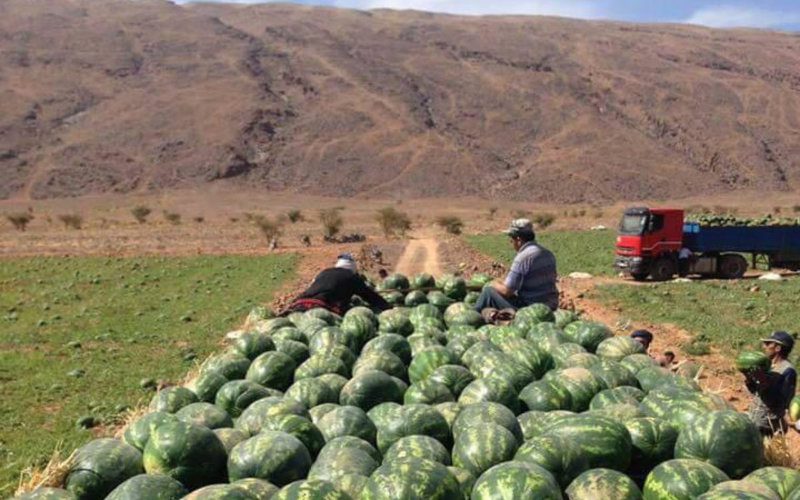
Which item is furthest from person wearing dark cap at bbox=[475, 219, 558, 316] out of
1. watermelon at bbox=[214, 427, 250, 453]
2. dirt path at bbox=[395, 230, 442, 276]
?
dirt path at bbox=[395, 230, 442, 276]

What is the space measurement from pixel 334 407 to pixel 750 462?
3.27 metres

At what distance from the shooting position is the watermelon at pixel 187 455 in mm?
5145

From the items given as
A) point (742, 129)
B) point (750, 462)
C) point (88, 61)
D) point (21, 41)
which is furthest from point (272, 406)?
point (21, 41)

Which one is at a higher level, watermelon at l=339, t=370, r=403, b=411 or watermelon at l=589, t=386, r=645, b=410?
watermelon at l=589, t=386, r=645, b=410

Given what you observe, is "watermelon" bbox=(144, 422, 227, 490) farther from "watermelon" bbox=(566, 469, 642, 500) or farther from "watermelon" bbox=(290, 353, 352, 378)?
"watermelon" bbox=(566, 469, 642, 500)

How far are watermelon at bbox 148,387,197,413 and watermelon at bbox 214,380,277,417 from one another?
0.29 meters

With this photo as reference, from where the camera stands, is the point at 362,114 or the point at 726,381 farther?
the point at 362,114

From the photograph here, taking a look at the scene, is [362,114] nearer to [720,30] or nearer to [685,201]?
[685,201]

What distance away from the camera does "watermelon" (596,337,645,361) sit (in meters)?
8.16

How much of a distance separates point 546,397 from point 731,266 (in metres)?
21.3

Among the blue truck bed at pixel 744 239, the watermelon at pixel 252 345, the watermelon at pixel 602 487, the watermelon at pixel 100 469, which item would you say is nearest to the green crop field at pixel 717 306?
the blue truck bed at pixel 744 239

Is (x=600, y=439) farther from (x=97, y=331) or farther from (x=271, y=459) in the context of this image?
(x=97, y=331)

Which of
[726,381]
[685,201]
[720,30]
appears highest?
[720,30]

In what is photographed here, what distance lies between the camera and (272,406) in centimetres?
607
